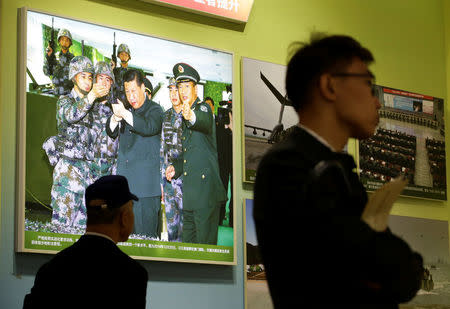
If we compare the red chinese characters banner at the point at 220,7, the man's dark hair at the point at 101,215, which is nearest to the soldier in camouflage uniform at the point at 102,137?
the red chinese characters banner at the point at 220,7

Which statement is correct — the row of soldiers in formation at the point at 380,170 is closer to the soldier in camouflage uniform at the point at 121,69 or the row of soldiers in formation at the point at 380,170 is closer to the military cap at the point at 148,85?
the military cap at the point at 148,85

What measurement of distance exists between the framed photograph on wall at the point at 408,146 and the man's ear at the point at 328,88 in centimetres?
321

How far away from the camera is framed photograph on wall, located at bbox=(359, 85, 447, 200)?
5.04m

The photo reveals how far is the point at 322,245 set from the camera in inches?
61.3

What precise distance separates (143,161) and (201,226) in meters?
0.54

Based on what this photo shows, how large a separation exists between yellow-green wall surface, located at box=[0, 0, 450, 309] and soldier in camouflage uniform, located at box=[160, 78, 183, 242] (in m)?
0.25

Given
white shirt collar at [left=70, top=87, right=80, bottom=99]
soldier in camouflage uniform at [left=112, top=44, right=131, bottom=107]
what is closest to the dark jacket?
soldier in camouflage uniform at [left=112, top=44, right=131, bottom=107]

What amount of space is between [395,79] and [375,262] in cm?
400

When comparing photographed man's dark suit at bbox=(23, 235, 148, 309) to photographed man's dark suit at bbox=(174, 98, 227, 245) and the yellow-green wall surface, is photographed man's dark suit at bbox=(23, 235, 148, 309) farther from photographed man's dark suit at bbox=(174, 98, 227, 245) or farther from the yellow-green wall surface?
photographed man's dark suit at bbox=(174, 98, 227, 245)

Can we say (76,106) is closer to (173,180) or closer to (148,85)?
(148,85)

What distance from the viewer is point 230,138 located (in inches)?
173

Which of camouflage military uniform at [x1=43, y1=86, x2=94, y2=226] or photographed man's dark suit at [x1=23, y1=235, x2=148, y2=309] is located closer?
photographed man's dark suit at [x1=23, y1=235, x2=148, y2=309]

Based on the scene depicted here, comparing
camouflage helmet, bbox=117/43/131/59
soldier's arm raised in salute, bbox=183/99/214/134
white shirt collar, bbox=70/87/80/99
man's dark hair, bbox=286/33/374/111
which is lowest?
man's dark hair, bbox=286/33/374/111

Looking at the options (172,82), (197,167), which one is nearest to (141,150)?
(197,167)
